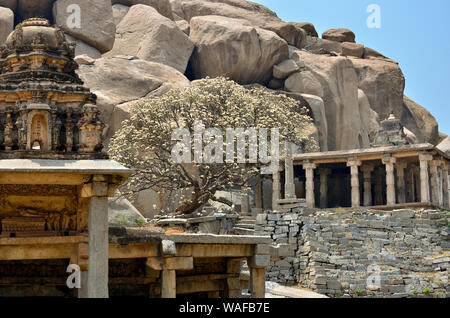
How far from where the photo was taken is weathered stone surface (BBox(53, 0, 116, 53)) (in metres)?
43.4

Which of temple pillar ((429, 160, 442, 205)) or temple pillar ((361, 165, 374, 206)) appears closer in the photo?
temple pillar ((429, 160, 442, 205))

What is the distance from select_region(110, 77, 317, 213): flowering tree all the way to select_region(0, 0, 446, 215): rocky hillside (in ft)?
15.2

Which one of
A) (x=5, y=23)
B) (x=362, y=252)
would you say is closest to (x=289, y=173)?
(x=362, y=252)

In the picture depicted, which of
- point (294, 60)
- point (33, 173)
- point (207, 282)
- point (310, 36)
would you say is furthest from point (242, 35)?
point (33, 173)

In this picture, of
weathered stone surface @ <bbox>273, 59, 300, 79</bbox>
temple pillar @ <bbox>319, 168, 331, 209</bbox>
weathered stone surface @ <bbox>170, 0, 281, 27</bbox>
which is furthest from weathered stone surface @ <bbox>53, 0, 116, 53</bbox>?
temple pillar @ <bbox>319, 168, 331, 209</bbox>

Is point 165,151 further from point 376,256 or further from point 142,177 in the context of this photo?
point 376,256

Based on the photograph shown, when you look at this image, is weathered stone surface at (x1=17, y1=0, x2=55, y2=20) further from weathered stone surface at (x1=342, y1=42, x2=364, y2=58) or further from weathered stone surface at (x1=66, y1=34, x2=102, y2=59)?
weathered stone surface at (x1=342, y1=42, x2=364, y2=58)

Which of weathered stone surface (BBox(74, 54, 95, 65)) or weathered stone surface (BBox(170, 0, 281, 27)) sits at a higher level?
weathered stone surface (BBox(170, 0, 281, 27))

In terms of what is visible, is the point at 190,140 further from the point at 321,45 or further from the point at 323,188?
the point at 321,45

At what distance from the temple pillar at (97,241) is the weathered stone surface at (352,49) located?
4318cm

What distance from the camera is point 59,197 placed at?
16500mm

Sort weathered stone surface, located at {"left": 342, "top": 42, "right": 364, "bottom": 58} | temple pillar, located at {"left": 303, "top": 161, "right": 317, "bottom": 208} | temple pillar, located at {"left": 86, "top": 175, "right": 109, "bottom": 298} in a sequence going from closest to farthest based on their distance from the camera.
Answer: temple pillar, located at {"left": 86, "top": 175, "right": 109, "bottom": 298}
temple pillar, located at {"left": 303, "top": 161, "right": 317, "bottom": 208}
weathered stone surface, located at {"left": 342, "top": 42, "right": 364, "bottom": 58}

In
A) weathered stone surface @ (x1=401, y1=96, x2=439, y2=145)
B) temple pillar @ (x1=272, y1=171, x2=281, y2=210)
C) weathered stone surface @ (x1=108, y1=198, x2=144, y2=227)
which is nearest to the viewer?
weathered stone surface @ (x1=108, y1=198, x2=144, y2=227)

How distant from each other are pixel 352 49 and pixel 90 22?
68.6 feet
